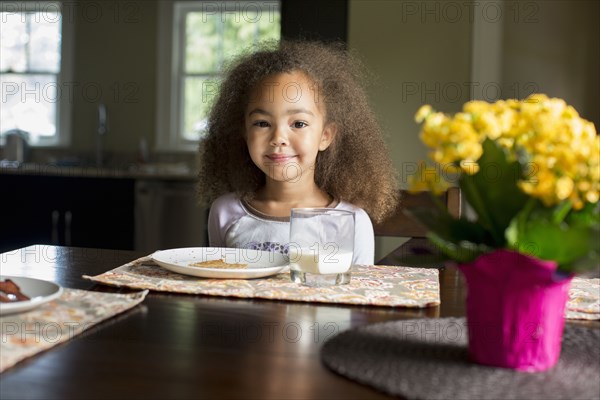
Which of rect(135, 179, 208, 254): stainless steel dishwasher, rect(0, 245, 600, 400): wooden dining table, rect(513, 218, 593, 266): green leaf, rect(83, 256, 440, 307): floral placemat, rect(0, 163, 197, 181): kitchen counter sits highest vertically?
rect(513, 218, 593, 266): green leaf

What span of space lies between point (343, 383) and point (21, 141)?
4.52 m

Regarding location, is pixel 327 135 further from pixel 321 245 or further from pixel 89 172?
pixel 89 172

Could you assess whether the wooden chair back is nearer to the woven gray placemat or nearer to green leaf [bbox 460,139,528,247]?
the woven gray placemat

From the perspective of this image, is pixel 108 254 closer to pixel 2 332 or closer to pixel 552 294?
pixel 2 332

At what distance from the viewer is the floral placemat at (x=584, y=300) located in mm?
1046

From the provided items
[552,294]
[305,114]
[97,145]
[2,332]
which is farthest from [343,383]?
[97,145]

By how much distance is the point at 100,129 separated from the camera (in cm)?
480

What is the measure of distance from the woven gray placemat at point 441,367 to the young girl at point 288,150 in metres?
0.77

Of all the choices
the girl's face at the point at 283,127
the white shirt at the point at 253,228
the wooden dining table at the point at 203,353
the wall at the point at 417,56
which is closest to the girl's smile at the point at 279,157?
the girl's face at the point at 283,127

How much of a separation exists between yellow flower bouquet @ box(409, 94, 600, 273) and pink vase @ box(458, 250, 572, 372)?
0.02 metres

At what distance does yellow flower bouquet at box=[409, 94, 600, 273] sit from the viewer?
687 mm

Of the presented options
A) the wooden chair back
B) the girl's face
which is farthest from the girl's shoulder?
the wooden chair back

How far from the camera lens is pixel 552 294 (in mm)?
749

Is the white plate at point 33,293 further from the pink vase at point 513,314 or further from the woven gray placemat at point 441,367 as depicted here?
the pink vase at point 513,314
